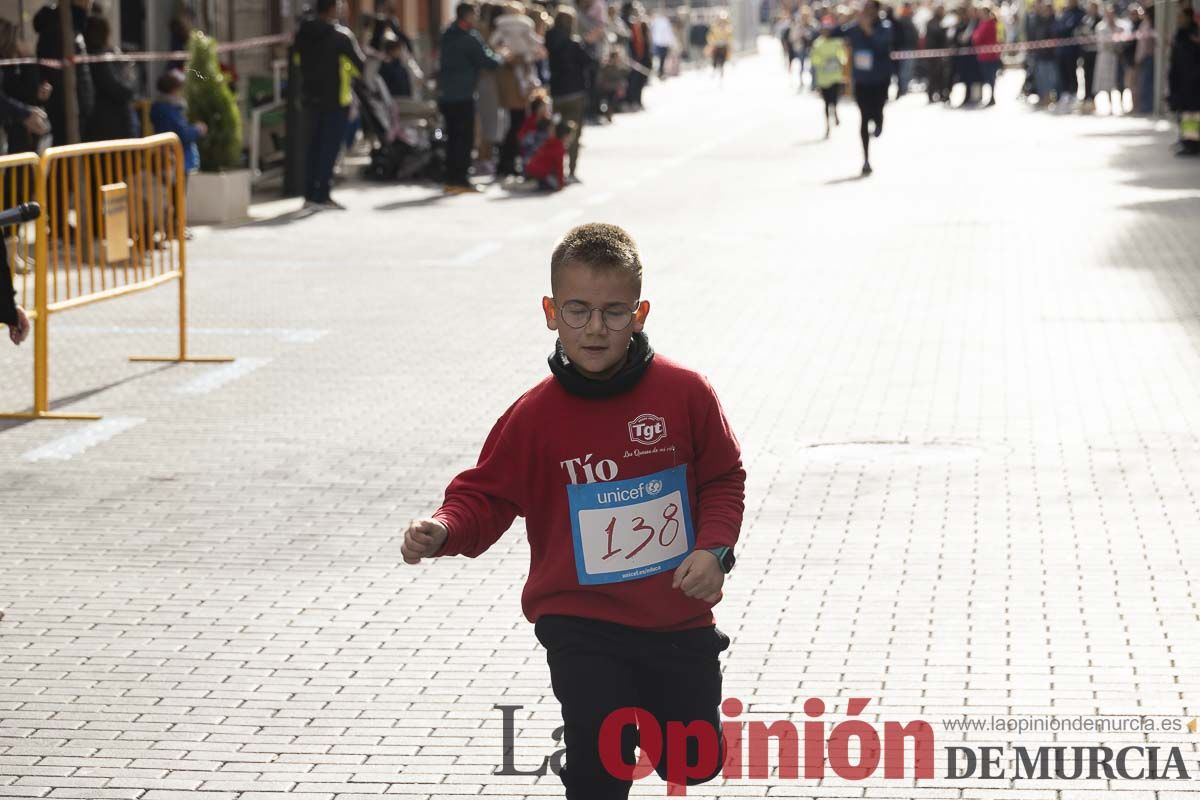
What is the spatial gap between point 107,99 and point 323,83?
10.5 feet

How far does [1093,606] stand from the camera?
675cm

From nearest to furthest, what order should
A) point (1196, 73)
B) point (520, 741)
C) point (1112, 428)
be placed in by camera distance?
point (520, 741)
point (1112, 428)
point (1196, 73)

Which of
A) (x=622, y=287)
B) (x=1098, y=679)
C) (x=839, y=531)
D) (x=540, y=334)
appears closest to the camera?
(x=622, y=287)

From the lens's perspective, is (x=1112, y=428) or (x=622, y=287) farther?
(x=1112, y=428)

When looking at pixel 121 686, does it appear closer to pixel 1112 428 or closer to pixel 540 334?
pixel 1112 428

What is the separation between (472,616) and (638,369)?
274cm

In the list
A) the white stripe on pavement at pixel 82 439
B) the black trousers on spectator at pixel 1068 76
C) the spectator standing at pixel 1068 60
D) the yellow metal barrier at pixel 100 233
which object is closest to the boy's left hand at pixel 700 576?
the white stripe on pavement at pixel 82 439

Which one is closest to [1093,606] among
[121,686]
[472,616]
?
[472,616]

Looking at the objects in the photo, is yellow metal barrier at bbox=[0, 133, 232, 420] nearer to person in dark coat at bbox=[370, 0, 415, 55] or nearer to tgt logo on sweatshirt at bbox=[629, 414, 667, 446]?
tgt logo on sweatshirt at bbox=[629, 414, 667, 446]

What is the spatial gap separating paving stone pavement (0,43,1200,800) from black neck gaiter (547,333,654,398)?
1315 mm

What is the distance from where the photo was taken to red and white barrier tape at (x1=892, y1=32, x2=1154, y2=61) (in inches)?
1467

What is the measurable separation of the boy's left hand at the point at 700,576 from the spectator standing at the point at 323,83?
17157 millimetres

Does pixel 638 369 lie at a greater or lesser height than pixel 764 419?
greater

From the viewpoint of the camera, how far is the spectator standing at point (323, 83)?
20953mm
